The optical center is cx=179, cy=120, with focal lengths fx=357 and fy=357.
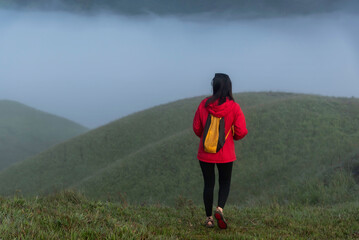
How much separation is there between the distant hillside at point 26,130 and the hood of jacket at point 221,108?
2378 inches

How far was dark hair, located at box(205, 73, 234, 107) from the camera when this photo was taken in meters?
6.03

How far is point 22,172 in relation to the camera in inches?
1369

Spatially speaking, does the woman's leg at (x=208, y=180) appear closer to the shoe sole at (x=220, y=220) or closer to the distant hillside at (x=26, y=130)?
the shoe sole at (x=220, y=220)

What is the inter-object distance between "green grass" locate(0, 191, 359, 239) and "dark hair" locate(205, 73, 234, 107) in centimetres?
221

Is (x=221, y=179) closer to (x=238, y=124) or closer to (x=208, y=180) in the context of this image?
(x=208, y=180)

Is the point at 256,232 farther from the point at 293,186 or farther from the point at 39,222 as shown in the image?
the point at 293,186

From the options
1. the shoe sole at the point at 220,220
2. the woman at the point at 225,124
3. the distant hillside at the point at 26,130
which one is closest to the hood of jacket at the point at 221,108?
the woman at the point at 225,124

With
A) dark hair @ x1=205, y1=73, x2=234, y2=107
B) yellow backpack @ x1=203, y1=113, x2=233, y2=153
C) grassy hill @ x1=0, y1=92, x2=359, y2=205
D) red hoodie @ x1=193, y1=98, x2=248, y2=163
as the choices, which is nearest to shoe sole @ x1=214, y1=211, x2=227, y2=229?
red hoodie @ x1=193, y1=98, x2=248, y2=163

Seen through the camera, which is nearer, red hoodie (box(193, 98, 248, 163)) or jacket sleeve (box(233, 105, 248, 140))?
red hoodie (box(193, 98, 248, 163))

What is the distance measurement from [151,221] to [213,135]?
219 centimetres

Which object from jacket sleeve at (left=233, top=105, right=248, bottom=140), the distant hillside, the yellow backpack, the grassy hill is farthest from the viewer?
the distant hillside

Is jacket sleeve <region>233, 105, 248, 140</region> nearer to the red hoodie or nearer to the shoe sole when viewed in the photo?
the red hoodie

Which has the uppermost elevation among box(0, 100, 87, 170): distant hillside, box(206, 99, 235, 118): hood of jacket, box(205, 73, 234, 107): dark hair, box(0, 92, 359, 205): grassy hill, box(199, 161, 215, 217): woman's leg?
box(205, 73, 234, 107): dark hair

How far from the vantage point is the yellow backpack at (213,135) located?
5930 mm
